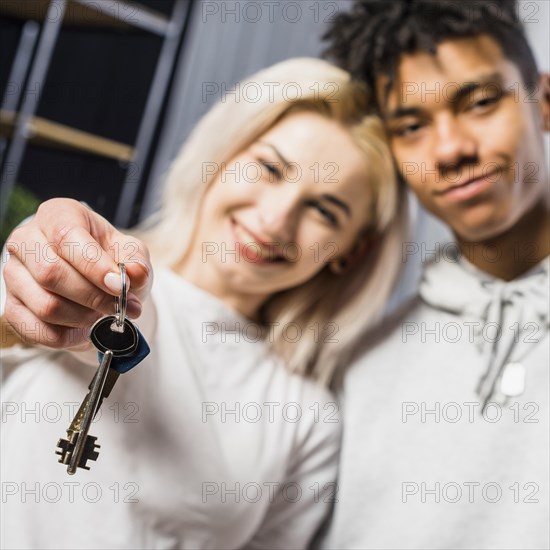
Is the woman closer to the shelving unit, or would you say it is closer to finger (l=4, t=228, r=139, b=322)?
finger (l=4, t=228, r=139, b=322)

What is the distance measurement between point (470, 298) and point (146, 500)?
0.52 m

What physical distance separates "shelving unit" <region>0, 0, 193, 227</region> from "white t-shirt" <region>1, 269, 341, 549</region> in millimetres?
1455

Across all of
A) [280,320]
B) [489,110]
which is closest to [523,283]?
[489,110]

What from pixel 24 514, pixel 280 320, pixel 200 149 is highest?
pixel 200 149

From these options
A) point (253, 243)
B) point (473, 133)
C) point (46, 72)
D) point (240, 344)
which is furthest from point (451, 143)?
point (46, 72)

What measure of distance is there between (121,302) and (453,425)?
55cm

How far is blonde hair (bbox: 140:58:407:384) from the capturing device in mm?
1242

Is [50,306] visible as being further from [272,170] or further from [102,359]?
[272,170]

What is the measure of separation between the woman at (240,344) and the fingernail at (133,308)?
6.8 inches

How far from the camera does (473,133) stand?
1084 millimetres

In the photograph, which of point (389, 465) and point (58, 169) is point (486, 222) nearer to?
point (389, 465)

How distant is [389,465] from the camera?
1115 mm

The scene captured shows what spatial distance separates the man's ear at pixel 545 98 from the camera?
45.9 inches

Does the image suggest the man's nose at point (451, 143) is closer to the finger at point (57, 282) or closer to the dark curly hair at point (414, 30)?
the dark curly hair at point (414, 30)
